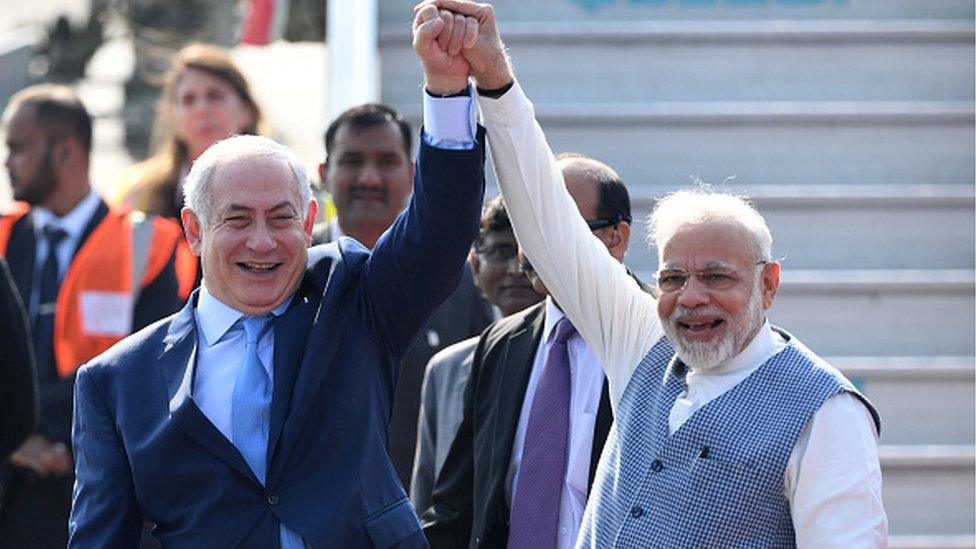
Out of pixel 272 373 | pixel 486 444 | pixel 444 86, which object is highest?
pixel 444 86

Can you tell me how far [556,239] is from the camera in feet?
12.0

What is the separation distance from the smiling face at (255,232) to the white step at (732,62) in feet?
11.8

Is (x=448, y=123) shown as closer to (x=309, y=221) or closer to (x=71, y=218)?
(x=309, y=221)

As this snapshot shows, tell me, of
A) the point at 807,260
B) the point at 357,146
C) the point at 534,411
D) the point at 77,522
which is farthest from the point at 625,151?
the point at 77,522

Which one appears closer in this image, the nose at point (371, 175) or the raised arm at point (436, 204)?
the raised arm at point (436, 204)

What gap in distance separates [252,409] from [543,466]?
885 mm

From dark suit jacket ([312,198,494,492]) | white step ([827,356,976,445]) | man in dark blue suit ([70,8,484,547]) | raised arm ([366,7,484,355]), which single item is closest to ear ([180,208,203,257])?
man in dark blue suit ([70,8,484,547])

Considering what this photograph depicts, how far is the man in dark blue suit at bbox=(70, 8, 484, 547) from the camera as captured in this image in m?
3.29

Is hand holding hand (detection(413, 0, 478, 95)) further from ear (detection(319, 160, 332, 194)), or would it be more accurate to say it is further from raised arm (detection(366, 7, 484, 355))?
ear (detection(319, 160, 332, 194))

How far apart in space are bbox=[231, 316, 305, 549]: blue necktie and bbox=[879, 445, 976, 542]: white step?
10.7 feet

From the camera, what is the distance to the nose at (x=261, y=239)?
3.38 m

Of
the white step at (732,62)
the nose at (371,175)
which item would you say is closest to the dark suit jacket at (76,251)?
the nose at (371,175)

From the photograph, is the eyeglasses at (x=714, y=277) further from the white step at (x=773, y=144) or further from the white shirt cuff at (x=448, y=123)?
the white step at (x=773, y=144)

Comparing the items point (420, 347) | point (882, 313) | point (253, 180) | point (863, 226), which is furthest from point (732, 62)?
point (253, 180)
